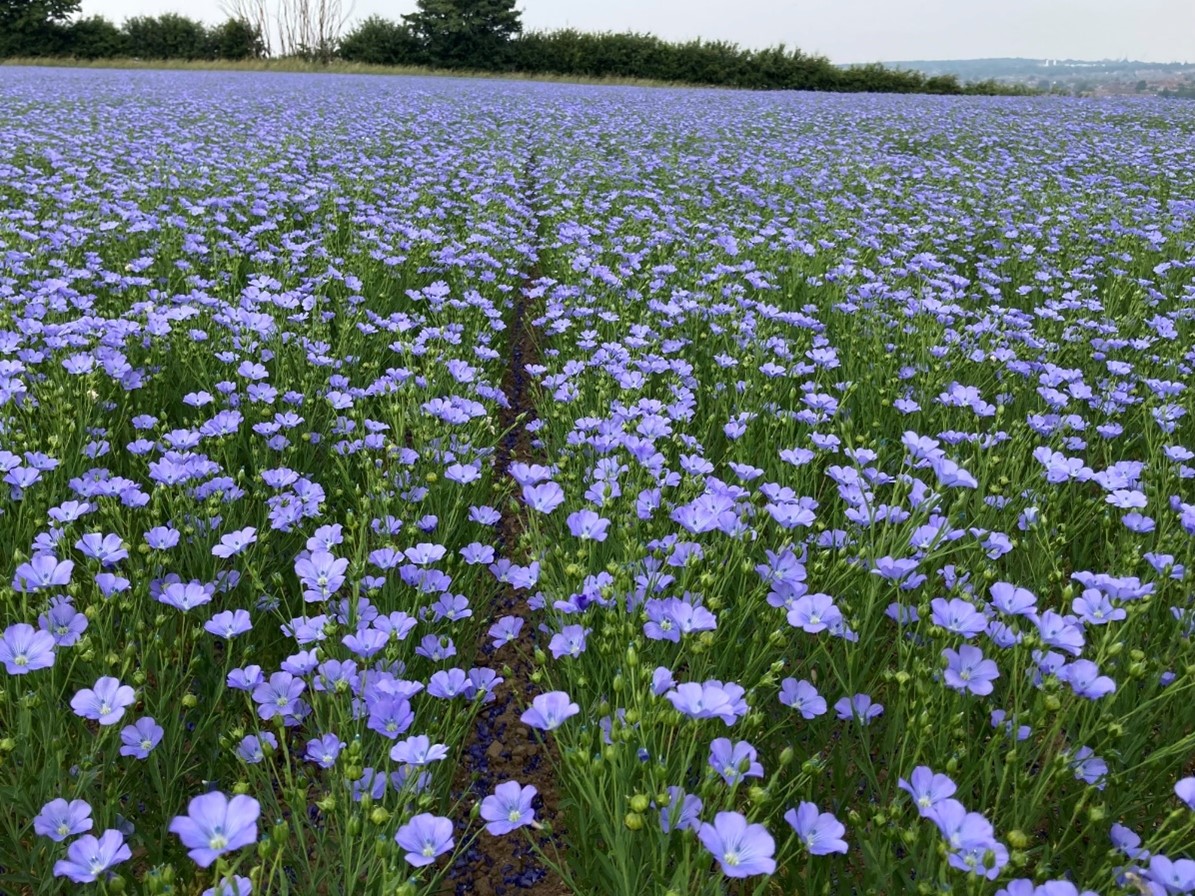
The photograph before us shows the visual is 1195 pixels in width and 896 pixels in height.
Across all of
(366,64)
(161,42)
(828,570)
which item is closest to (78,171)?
(828,570)

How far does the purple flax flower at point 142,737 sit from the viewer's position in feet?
5.01

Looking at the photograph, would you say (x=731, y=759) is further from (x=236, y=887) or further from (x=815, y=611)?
(x=236, y=887)

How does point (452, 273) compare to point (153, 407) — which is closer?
point (153, 407)

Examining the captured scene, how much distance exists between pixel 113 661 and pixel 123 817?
0.29 m

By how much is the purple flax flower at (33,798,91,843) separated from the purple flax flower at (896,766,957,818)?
4.40 ft

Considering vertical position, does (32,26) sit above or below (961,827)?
above

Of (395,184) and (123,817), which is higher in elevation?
(395,184)

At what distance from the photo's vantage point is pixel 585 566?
2.03 metres

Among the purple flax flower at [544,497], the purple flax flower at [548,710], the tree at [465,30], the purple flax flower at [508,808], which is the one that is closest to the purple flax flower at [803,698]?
the purple flax flower at [548,710]

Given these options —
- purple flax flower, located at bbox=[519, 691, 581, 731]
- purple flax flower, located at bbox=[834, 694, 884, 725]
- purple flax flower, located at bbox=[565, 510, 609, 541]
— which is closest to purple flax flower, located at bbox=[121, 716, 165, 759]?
purple flax flower, located at bbox=[519, 691, 581, 731]

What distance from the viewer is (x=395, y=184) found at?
6.96m

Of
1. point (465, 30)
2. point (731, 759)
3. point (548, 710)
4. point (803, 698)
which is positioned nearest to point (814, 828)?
point (731, 759)

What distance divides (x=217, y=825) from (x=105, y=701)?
0.45m

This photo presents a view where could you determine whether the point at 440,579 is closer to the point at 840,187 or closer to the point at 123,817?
the point at 123,817
